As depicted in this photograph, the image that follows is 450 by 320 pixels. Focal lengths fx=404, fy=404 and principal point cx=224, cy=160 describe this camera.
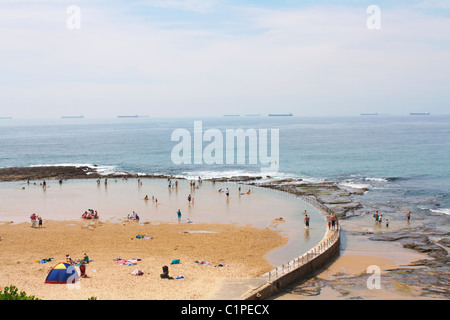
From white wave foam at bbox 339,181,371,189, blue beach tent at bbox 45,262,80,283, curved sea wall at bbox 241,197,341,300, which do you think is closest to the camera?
curved sea wall at bbox 241,197,341,300

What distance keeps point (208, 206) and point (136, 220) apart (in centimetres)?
757

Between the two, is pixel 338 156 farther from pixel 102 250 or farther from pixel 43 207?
pixel 102 250

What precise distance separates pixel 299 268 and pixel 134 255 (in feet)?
30.9

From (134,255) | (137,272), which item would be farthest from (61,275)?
(134,255)

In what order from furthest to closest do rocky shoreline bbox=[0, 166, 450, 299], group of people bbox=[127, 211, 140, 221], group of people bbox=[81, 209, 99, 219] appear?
1. group of people bbox=[81, 209, 99, 219]
2. group of people bbox=[127, 211, 140, 221]
3. rocky shoreline bbox=[0, 166, 450, 299]

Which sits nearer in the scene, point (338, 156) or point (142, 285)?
point (142, 285)

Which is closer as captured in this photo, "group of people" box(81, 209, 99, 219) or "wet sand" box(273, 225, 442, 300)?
"wet sand" box(273, 225, 442, 300)

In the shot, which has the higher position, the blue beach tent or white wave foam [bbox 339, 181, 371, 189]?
the blue beach tent

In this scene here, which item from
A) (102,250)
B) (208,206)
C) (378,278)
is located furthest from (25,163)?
(378,278)

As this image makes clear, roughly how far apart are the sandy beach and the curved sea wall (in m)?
1.52

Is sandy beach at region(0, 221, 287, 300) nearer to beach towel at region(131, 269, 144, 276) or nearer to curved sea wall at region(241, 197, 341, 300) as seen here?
beach towel at region(131, 269, 144, 276)

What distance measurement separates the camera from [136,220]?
31500 millimetres

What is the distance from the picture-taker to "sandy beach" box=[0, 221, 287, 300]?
58.1 feet

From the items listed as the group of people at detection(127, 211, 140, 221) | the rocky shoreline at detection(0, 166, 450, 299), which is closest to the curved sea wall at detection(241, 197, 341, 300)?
the rocky shoreline at detection(0, 166, 450, 299)
